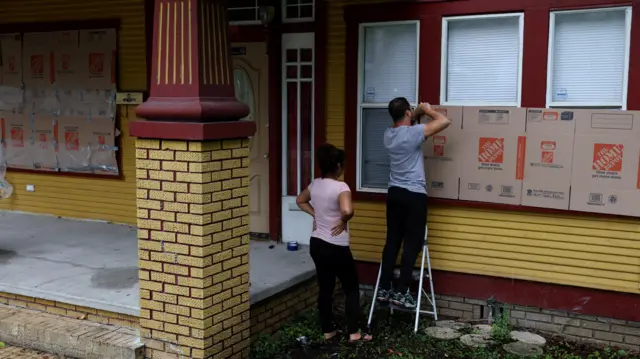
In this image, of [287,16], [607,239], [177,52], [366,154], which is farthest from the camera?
[287,16]

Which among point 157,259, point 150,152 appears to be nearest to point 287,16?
point 150,152

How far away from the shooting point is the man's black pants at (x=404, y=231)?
5.45m

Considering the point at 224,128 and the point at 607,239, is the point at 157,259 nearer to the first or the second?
the point at 224,128

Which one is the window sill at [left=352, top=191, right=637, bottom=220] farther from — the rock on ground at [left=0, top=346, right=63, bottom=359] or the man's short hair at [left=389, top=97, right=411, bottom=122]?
the rock on ground at [left=0, top=346, right=63, bottom=359]

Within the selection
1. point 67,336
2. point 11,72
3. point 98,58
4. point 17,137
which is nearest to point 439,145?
point 67,336

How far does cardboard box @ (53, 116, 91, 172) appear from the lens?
8211mm

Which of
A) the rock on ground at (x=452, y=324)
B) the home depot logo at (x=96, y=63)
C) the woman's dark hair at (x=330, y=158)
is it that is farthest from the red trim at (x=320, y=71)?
the home depot logo at (x=96, y=63)

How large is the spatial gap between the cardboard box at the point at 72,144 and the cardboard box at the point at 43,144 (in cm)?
9

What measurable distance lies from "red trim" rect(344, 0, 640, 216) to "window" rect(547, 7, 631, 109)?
0.07 meters

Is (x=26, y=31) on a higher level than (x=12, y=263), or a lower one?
higher

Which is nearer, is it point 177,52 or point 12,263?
point 177,52

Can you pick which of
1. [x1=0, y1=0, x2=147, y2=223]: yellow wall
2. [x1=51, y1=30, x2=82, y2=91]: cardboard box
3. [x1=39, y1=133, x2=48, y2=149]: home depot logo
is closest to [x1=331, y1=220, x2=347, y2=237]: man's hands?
[x1=0, y1=0, x2=147, y2=223]: yellow wall

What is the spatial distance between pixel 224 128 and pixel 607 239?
3.28 m

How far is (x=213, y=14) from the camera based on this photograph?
14.8 ft
